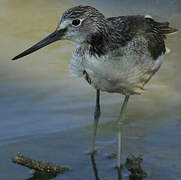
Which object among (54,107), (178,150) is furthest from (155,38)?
(54,107)

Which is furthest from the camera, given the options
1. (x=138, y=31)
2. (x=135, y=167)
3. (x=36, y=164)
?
(x=135, y=167)

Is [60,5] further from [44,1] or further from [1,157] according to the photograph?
[1,157]

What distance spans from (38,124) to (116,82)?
55.6 inches

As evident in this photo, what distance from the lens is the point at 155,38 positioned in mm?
5227

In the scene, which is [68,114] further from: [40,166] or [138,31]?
[138,31]

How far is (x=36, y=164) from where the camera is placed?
4.88m

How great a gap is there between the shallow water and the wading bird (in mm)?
760

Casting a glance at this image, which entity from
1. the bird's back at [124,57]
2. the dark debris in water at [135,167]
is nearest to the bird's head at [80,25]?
the bird's back at [124,57]

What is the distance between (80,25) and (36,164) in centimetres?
133

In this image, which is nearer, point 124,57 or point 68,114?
point 124,57

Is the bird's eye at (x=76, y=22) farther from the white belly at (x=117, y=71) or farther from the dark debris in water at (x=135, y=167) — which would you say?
the dark debris in water at (x=135, y=167)

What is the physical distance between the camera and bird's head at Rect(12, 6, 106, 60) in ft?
14.9

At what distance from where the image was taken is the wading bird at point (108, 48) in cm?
457

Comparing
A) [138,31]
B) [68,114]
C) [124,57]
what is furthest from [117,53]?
[68,114]
